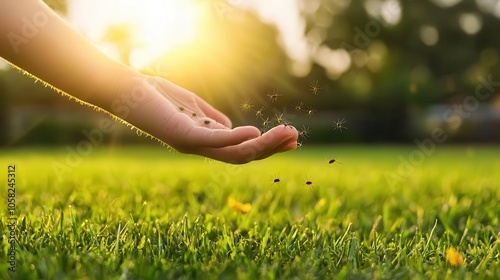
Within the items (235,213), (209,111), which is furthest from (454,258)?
(235,213)


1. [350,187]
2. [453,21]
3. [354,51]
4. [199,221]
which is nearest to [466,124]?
[354,51]

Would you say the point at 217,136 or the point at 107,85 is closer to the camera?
the point at 217,136

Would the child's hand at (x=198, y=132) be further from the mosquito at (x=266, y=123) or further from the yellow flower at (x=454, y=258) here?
the yellow flower at (x=454, y=258)

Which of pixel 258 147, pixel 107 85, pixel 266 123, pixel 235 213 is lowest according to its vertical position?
pixel 235 213

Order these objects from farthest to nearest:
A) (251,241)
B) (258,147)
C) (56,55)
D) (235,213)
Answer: (235,213) → (251,241) → (56,55) → (258,147)

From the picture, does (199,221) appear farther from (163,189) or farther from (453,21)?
(453,21)

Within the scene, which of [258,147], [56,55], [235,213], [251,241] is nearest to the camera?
[258,147]

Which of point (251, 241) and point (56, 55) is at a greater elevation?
point (56, 55)

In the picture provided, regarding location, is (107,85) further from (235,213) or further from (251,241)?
(235,213)

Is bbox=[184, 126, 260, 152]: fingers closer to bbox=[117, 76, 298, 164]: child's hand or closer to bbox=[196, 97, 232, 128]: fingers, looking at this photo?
bbox=[117, 76, 298, 164]: child's hand
